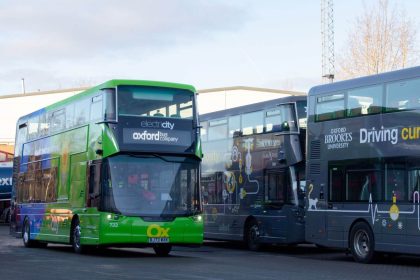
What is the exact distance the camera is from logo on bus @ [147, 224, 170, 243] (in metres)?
19.9

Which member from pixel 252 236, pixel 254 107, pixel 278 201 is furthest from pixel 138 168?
pixel 252 236

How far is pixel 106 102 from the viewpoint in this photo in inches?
798

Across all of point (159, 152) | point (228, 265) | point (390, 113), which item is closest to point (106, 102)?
point (159, 152)

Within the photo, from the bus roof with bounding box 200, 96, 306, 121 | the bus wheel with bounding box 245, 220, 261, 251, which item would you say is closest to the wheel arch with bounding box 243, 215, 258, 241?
the bus wheel with bounding box 245, 220, 261, 251

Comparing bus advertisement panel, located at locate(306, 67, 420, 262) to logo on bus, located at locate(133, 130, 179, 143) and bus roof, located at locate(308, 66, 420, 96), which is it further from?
logo on bus, located at locate(133, 130, 179, 143)

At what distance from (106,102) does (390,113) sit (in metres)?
6.71

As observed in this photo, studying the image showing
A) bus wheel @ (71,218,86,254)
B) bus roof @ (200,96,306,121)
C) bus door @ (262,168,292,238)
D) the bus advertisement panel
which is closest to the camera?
the bus advertisement panel

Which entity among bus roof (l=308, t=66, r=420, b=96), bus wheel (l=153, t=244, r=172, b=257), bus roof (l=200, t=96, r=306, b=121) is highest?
bus roof (l=200, t=96, r=306, b=121)

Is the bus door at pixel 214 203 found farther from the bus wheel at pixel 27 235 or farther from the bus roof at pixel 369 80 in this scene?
the bus roof at pixel 369 80

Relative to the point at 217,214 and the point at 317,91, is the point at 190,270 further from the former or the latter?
the point at 217,214

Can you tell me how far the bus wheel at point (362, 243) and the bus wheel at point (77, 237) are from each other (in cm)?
694

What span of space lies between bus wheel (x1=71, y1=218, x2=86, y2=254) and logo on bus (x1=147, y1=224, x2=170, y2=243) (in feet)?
8.37

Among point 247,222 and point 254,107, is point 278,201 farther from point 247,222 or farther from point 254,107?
point 254,107

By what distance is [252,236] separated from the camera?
980 inches
